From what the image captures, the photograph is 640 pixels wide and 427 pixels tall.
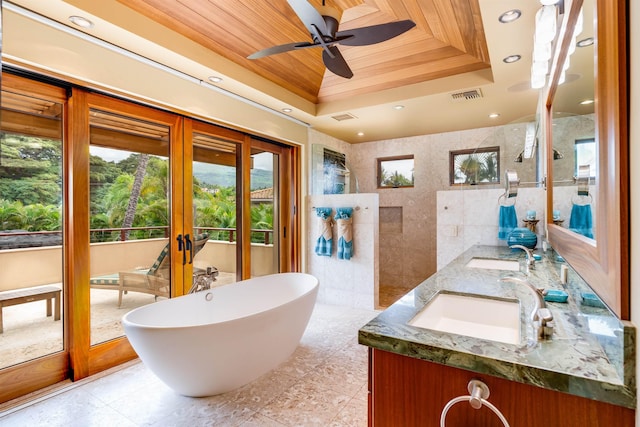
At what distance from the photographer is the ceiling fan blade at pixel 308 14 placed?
178 cm

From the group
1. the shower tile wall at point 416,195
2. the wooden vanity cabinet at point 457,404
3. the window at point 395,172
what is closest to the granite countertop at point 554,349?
the wooden vanity cabinet at point 457,404

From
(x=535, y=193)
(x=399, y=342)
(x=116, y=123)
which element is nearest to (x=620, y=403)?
(x=399, y=342)

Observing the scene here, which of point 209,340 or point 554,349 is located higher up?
point 554,349

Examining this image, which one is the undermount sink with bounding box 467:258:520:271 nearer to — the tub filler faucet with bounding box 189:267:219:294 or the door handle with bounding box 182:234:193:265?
the tub filler faucet with bounding box 189:267:219:294

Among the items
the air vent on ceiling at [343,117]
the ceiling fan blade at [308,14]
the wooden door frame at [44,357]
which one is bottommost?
the wooden door frame at [44,357]

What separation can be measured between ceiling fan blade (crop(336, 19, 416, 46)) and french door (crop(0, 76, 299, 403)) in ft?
5.89

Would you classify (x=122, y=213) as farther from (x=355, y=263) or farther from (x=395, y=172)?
(x=395, y=172)

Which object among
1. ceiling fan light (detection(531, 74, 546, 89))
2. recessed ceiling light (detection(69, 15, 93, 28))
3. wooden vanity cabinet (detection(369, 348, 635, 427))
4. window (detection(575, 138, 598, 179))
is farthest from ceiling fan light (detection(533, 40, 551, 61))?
recessed ceiling light (detection(69, 15, 93, 28))

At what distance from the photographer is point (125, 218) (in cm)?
270

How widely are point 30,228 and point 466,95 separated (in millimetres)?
3891

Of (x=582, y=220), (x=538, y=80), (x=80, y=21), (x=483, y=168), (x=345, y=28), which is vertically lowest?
(x=582, y=220)

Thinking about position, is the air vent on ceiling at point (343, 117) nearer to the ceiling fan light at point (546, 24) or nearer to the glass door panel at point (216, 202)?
the glass door panel at point (216, 202)

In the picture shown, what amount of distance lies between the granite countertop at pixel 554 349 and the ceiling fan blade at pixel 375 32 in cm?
162

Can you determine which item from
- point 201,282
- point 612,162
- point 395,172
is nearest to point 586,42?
point 612,162
